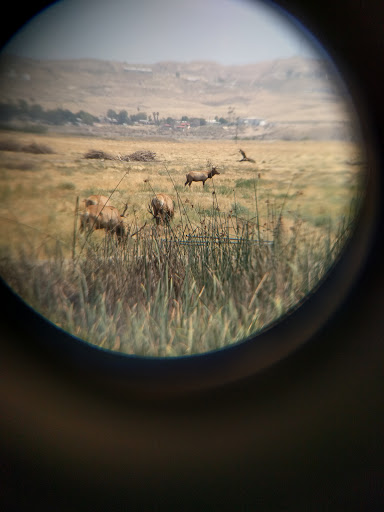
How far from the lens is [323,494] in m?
2.39

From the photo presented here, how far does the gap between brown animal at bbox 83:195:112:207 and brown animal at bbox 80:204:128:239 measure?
0.02 metres

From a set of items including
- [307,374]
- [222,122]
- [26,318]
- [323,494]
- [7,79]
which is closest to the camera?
[323,494]

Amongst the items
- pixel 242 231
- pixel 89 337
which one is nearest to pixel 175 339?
pixel 89 337

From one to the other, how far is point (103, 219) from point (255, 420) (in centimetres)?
205

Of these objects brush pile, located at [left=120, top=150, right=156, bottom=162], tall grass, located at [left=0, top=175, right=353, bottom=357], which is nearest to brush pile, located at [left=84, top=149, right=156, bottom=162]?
brush pile, located at [left=120, top=150, right=156, bottom=162]

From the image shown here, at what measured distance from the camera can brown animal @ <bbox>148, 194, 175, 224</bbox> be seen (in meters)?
3.85

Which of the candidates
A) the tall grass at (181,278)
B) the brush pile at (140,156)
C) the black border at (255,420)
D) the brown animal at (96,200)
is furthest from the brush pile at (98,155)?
the black border at (255,420)

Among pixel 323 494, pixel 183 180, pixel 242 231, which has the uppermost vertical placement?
pixel 183 180

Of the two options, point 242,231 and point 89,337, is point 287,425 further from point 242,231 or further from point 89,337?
point 242,231

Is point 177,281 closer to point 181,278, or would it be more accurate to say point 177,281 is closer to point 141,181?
point 181,278

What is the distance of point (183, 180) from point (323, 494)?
96.0 inches

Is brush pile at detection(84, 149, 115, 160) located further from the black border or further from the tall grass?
the black border

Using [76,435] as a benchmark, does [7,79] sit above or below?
above

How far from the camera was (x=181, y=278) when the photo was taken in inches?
141
